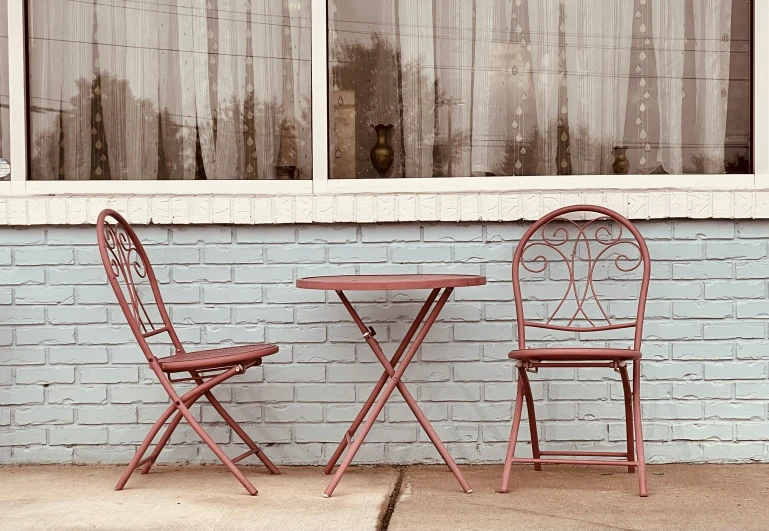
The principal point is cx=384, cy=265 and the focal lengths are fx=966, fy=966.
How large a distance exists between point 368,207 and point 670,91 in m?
1.30

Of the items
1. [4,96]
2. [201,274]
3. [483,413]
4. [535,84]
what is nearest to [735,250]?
[535,84]

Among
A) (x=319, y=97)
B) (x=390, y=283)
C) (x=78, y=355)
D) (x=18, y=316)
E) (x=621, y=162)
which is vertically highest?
(x=319, y=97)

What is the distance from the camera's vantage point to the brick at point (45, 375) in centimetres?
377

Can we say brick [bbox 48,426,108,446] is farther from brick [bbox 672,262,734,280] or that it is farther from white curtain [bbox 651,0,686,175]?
white curtain [bbox 651,0,686,175]

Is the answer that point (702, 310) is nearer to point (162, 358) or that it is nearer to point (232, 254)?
point (232, 254)

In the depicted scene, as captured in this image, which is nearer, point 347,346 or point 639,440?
point 639,440

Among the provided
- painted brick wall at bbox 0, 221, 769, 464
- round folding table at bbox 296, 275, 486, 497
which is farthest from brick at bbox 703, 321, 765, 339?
round folding table at bbox 296, 275, 486, 497

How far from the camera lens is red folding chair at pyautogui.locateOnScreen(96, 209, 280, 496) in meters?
3.17

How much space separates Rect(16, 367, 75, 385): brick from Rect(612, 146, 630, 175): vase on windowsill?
7.50ft

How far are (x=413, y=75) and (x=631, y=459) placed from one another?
1699 mm

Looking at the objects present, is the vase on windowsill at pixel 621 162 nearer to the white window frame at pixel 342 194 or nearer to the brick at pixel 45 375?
the white window frame at pixel 342 194

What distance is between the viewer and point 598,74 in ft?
12.7

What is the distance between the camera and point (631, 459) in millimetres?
3490

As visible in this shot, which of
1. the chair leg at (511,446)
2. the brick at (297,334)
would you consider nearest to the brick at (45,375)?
the brick at (297,334)
